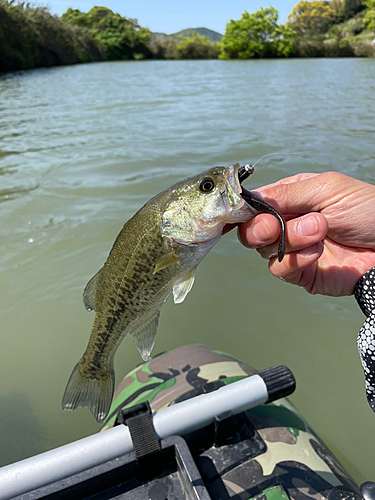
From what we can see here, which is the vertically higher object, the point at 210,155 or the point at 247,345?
the point at 210,155

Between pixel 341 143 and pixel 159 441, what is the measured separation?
421 inches

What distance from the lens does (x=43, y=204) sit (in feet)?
23.3

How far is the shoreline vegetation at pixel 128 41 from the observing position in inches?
1710

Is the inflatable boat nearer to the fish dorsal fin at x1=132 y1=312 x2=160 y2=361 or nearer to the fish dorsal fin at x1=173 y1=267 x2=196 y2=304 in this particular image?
the fish dorsal fin at x1=132 y1=312 x2=160 y2=361

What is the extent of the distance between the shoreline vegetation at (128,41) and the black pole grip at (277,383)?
152 ft

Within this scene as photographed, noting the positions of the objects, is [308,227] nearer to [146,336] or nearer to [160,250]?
[160,250]

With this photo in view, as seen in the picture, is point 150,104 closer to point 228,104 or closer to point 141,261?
point 228,104

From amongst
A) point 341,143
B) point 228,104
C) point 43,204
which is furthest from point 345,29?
point 43,204

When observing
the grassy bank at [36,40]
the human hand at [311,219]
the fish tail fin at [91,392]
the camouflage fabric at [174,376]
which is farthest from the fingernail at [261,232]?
the grassy bank at [36,40]

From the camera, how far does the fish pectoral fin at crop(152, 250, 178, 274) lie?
66.9 inches

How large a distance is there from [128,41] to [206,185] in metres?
75.6

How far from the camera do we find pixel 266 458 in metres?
1.93

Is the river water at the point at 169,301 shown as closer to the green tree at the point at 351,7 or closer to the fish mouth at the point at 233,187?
the fish mouth at the point at 233,187

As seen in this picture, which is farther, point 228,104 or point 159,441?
point 228,104
